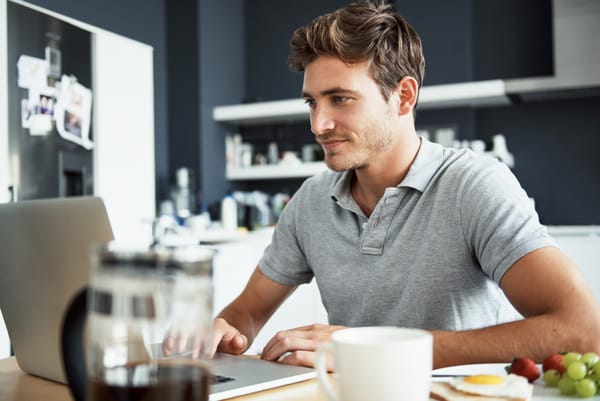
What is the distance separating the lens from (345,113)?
4.94ft

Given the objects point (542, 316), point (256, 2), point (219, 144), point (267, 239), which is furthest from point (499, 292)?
point (256, 2)

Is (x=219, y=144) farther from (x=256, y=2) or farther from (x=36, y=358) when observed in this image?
(x=36, y=358)

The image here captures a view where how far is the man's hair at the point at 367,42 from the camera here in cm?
147

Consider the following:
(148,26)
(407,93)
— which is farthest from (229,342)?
(148,26)

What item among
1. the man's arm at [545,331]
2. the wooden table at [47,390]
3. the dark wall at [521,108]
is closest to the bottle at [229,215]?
the dark wall at [521,108]

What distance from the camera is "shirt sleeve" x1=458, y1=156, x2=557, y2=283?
117 cm

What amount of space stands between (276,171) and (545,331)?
368 cm

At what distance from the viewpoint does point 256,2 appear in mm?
5289

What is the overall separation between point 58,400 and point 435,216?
0.79 metres

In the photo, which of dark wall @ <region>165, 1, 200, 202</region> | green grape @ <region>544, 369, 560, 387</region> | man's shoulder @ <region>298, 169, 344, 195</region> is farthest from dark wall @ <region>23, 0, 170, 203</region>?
green grape @ <region>544, 369, 560, 387</region>

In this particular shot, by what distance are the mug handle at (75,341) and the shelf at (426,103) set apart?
145 inches

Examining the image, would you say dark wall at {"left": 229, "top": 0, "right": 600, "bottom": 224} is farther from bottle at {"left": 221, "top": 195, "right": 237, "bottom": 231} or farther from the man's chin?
the man's chin

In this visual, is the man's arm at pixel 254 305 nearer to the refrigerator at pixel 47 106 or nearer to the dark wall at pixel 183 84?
the refrigerator at pixel 47 106

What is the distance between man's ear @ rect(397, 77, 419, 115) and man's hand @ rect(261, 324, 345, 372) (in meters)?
0.72
